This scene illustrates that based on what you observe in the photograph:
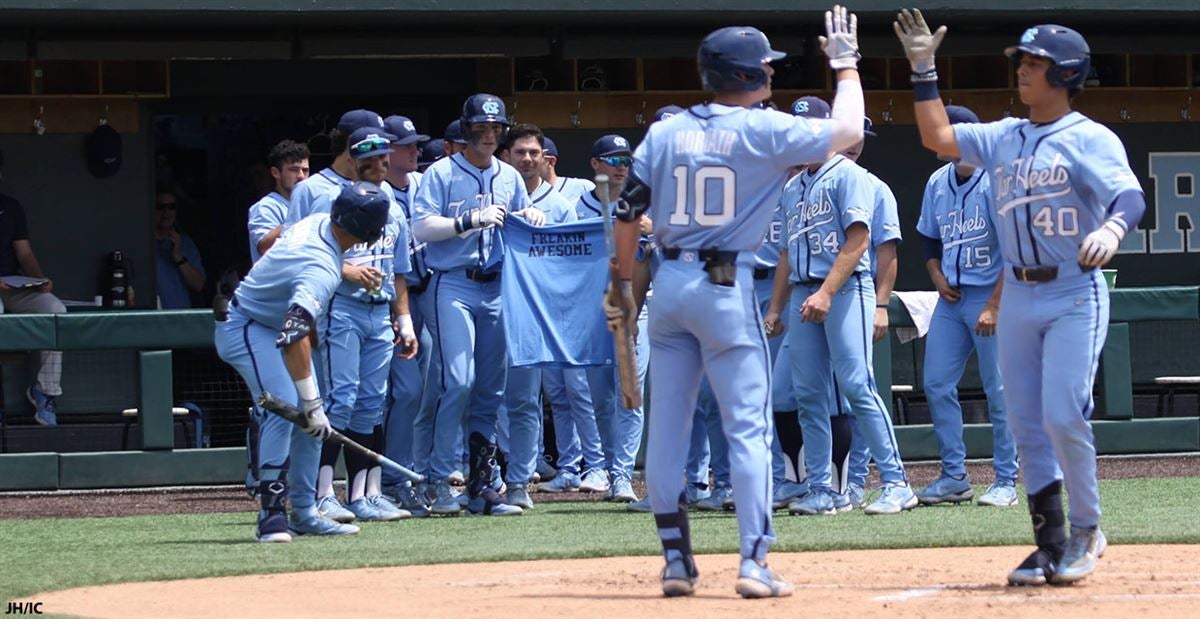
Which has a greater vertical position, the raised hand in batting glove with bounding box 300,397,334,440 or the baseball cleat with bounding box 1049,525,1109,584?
the raised hand in batting glove with bounding box 300,397,334,440

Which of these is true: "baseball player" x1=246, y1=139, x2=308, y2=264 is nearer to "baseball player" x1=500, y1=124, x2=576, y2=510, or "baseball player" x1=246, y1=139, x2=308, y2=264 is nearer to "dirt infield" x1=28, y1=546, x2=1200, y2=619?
"baseball player" x1=500, y1=124, x2=576, y2=510

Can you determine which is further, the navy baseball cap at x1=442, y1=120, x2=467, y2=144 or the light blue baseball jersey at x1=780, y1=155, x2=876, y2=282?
the navy baseball cap at x1=442, y1=120, x2=467, y2=144

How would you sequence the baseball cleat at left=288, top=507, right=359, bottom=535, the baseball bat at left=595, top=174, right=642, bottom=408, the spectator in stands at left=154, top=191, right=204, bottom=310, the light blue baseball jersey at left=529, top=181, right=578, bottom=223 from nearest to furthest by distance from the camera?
the baseball bat at left=595, top=174, right=642, bottom=408
the baseball cleat at left=288, top=507, right=359, bottom=535
the light blue baseball jersey at left=529, top=181, right=578, bottom=223
the spectator in stands at left=154, top=191, right=204, bottom=310

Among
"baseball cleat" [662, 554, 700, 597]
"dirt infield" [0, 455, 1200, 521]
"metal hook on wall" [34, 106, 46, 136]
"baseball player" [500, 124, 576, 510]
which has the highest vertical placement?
"metal hook on wall" [34, 106, 46, 136]

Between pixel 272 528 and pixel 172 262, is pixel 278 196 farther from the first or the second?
pixel 172 262

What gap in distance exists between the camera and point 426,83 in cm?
1334

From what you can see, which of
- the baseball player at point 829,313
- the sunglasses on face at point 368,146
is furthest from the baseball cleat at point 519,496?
the sunglasses on face at point 368,146

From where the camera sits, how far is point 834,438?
846cm

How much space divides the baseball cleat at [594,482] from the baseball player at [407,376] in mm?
1093

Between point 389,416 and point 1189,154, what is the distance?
813 centimetres

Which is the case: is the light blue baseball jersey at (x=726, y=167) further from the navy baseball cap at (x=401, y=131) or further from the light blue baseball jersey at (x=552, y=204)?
the light blue baseball jersey at (x=552, y=204)

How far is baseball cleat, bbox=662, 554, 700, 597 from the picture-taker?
5539 millimetres

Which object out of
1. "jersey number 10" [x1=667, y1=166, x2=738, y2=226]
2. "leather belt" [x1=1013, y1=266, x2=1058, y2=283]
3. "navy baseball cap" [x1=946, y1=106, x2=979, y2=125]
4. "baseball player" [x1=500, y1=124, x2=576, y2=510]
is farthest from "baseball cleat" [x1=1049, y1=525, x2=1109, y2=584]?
"baseball player" [x1=500, y1=124, x2=576, y2=510]

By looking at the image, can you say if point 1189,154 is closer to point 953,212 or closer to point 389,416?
point 953,212
